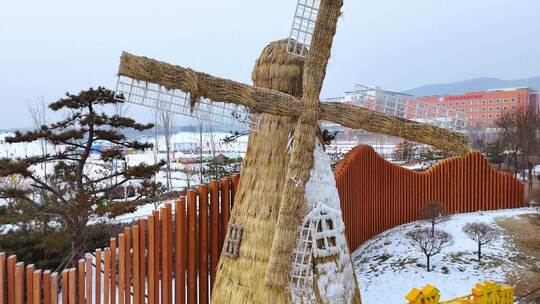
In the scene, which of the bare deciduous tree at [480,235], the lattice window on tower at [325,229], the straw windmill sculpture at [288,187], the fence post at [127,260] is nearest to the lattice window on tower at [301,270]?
the straw windmill sculpture at [288,187]

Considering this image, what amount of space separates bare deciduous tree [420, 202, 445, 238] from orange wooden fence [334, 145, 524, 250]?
2.13 feet

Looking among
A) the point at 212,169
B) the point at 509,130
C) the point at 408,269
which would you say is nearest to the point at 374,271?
the point at 408,269

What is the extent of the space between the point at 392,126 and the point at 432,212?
940 cm

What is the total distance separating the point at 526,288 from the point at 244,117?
29.2 feet

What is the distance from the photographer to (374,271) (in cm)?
1188

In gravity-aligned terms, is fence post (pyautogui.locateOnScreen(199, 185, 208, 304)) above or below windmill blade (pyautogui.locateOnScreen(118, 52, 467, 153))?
below

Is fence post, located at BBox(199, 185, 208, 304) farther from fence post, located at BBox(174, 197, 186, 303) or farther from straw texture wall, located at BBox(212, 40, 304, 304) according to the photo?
straw texture wall, located at BBox(212, 40, 304, 304)

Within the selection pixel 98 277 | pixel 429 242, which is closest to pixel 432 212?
pixel 429 242

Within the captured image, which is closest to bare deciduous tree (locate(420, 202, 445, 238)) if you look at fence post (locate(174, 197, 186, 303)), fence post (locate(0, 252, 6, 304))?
fence post (locate(174, 197, 186, 303))

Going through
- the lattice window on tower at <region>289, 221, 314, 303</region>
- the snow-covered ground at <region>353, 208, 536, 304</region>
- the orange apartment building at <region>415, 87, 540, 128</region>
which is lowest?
the snow-covered ground at <region>353, 208, 536, 304</region>

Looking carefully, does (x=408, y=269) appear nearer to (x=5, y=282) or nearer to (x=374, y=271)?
(x=374, y=271)

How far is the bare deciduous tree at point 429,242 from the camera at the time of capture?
11.9 metres

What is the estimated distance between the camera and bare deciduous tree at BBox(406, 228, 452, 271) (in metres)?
11.9

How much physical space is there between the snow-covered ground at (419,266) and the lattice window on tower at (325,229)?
5421 millimetres
